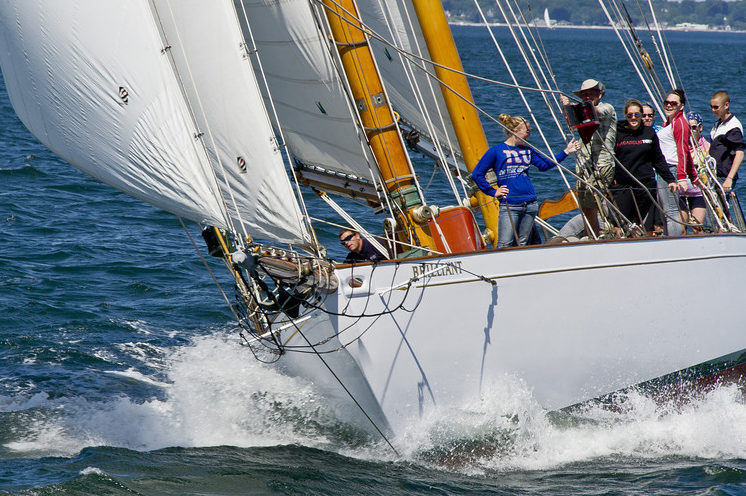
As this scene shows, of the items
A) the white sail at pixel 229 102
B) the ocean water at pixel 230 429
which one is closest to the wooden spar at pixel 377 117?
the white sail at pixel 229 102

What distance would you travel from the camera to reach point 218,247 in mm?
7637

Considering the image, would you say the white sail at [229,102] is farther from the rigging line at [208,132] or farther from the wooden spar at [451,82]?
the wooden spar at [451,82]

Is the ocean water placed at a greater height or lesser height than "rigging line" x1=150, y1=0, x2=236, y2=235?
lesser

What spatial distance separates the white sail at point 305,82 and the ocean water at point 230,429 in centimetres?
224

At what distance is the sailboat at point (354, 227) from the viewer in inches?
269

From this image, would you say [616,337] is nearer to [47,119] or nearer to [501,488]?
[501,488]

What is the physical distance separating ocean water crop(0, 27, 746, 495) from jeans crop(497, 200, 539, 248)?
1.22 metres

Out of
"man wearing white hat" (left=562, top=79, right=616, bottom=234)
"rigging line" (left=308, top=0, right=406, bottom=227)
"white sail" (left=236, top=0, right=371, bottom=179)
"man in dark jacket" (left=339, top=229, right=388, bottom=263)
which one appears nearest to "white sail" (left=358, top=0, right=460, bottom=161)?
"white sail" (left=236, top=0, right=371, bottom=179)

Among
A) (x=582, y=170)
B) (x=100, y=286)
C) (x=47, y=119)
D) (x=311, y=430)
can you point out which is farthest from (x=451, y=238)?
(x=100, y=286)

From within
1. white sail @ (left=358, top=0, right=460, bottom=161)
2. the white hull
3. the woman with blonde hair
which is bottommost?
the white hull

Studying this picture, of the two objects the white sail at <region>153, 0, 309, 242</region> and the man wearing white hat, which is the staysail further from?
the man wearing white hat

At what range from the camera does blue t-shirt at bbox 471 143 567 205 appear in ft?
27.1

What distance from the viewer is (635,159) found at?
909 centimetres

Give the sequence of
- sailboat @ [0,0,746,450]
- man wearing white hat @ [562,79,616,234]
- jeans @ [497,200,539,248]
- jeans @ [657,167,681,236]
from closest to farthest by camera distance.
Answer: sailboat @ [0,0,746,450], jeans @ [497,200,539,248], man wearing white hat @ [562,79,616,234], jeans @ [657,167,681,236]
